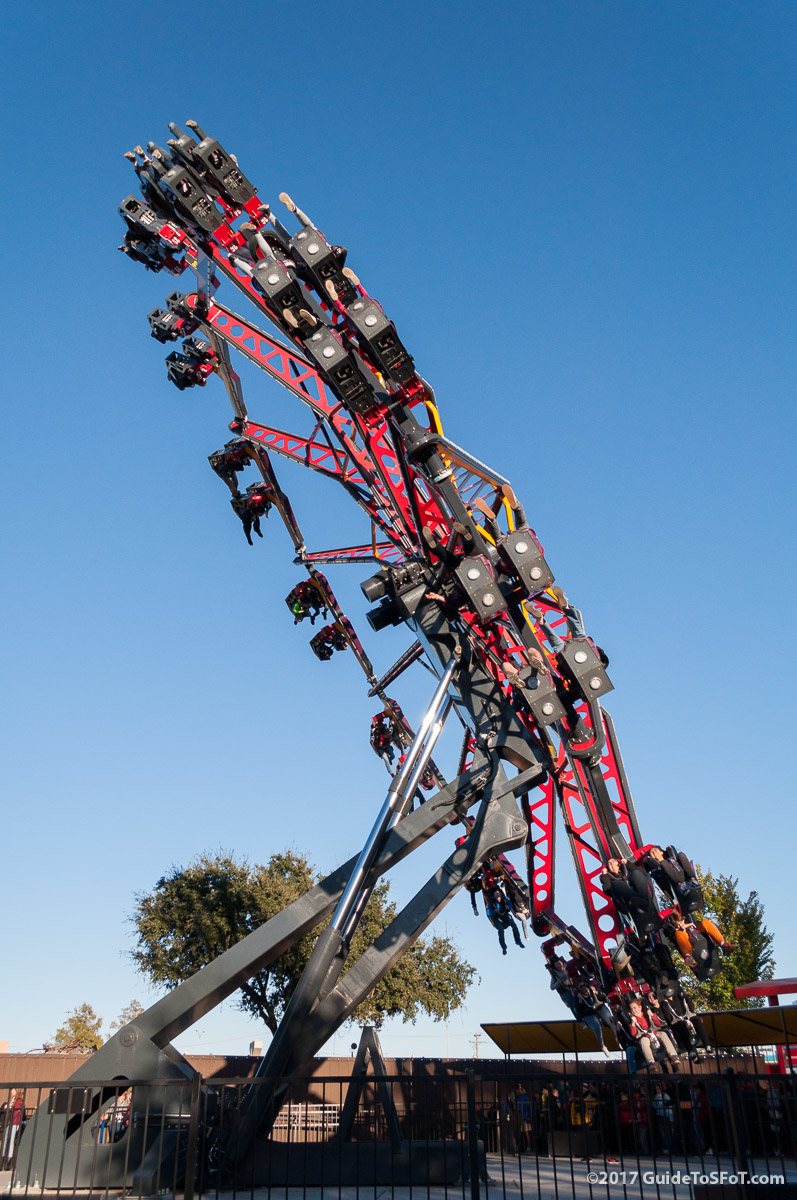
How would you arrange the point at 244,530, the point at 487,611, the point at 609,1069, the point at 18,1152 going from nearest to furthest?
the point at 18,1152 → the point at 487,611 → the point at 244,530 → the point at 609,1069

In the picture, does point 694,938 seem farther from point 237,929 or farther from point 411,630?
point 237,929

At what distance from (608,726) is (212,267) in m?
10.4

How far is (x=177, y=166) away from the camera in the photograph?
1598cm

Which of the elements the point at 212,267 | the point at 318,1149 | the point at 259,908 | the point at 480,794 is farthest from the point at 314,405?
the point at 259,908

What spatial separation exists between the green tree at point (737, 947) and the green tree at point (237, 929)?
13.1 m

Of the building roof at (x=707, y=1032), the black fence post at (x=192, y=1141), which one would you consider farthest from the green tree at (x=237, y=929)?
the black fence post at (x=192, y=1141)

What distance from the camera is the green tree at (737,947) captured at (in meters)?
40.8

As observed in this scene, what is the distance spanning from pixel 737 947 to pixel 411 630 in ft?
105

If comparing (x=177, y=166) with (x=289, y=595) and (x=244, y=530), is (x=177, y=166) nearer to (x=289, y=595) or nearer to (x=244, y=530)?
(x=244, y=530)

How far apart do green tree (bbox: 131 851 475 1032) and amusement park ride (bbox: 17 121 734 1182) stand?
21967 mm

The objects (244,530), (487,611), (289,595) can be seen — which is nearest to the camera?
(487,611)

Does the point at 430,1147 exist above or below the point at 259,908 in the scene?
below

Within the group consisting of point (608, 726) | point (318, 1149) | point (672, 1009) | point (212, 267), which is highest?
point (212, 267)

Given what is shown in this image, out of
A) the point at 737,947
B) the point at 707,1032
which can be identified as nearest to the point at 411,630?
the point at 707,1032
